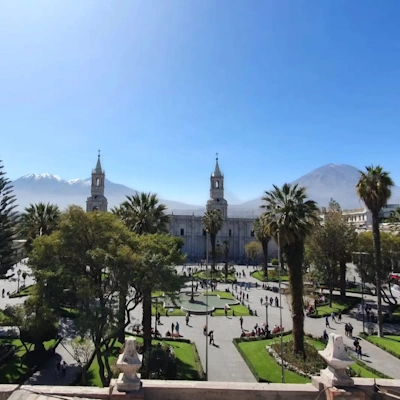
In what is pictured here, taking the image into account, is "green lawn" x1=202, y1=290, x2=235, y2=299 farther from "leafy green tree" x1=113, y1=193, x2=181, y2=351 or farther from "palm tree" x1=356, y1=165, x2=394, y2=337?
"leafy green tree" x1=113, y1=193, x2=181, y2=351

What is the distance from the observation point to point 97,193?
3359 inches

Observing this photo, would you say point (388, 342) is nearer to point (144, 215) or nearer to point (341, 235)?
point (341, 235)

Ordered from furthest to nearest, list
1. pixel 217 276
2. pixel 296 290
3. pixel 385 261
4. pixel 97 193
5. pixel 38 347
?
pixel 97 193 < pixel 217 276 < pixel 385 261 < pixel 38 347 < pixel 296 290

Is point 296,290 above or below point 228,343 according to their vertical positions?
above

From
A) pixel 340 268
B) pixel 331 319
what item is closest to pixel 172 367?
pixel 331 319

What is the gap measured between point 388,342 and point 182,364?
14.9m

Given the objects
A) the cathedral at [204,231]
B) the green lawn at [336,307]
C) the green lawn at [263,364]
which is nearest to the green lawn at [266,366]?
the green lawn at [263,364]

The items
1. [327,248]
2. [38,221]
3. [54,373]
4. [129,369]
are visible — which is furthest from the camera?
[327,248]

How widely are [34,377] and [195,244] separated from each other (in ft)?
237

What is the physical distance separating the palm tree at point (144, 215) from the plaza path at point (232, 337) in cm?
833

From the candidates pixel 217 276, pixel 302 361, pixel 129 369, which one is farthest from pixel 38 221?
pixel 217 276

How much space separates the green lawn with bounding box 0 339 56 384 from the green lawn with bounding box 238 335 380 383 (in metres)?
11.8

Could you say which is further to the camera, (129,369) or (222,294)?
(222,294)

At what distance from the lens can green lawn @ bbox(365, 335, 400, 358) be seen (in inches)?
882
